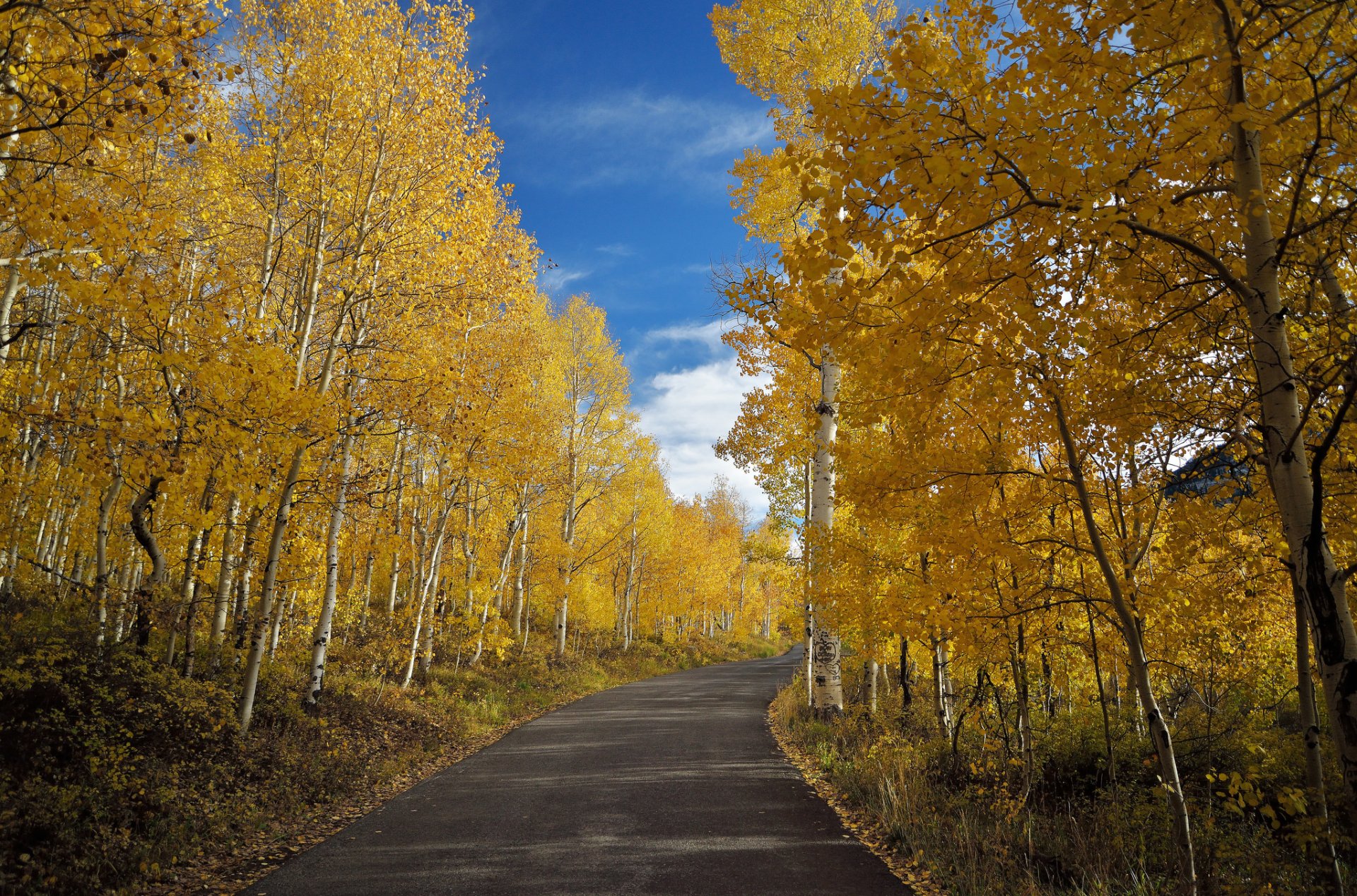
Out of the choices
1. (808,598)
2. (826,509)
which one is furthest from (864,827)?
(808,598)

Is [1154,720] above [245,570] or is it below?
below

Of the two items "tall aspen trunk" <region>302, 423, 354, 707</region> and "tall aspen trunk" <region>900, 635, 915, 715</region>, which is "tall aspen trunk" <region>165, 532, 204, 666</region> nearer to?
"tall aspen trunk" <region>302, 423, 354, 707</region>

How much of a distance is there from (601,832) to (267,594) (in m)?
4.71

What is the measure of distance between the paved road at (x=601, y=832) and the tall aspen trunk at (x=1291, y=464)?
3118 millimetres

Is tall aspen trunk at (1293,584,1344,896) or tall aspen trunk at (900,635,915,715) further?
tall aspen trunk at (900,635,915,715)

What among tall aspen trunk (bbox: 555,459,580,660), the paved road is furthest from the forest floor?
tall aspen trunk (bbox: 555,459,580,660)

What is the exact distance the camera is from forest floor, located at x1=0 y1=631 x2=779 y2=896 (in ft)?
15.1

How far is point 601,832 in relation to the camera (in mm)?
5816

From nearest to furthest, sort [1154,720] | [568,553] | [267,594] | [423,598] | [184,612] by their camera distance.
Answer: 1. [1154,720]
2. [267,594]
3. [184,612]
4. [423,598]
5. [568,553]

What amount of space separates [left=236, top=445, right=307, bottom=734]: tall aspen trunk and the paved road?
206 cm

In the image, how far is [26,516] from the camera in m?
9.60

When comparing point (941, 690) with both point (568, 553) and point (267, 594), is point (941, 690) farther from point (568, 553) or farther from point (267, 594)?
point (568, 553)

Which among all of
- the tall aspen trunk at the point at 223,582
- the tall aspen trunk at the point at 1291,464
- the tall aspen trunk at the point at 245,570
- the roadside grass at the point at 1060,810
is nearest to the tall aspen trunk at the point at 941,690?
the roadside grass at the point at 1060,810

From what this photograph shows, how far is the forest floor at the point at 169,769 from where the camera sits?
462cm
